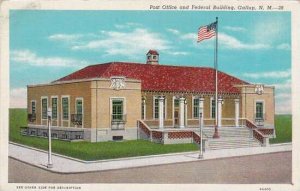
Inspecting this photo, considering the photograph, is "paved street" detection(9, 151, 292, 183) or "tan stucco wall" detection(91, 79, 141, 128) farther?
"tan stucco wall" detection(91, 79, 141, 128)

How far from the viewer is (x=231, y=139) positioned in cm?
1155

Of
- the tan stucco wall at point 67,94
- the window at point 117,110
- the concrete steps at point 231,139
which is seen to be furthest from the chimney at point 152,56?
the concrete steps at point 231,139

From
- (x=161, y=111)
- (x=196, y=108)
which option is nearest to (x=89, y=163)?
(x=161, y=111)

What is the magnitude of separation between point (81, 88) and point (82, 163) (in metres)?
1.96

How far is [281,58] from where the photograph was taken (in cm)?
994

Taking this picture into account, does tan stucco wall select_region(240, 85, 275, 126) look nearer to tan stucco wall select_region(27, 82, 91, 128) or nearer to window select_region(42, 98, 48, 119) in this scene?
tan stucco wall select_region(27, 82, 91, 128)

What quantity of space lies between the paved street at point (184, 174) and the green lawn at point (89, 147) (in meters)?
0.49

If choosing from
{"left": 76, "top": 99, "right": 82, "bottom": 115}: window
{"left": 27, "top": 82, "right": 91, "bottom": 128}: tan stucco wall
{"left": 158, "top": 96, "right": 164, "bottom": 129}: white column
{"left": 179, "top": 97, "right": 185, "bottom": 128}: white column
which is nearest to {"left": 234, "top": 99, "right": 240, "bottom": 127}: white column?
{"left": 179, "top": 97, "right": 185, "bottom": 128}: white column

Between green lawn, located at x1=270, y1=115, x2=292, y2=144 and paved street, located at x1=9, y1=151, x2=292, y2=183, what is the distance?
28 cm

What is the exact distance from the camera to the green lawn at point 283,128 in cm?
991

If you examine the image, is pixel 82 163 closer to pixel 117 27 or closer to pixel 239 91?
pixel 117 27

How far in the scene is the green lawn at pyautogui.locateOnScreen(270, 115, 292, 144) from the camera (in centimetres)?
991

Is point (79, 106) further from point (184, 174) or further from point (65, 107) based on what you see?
point (184, 174)
